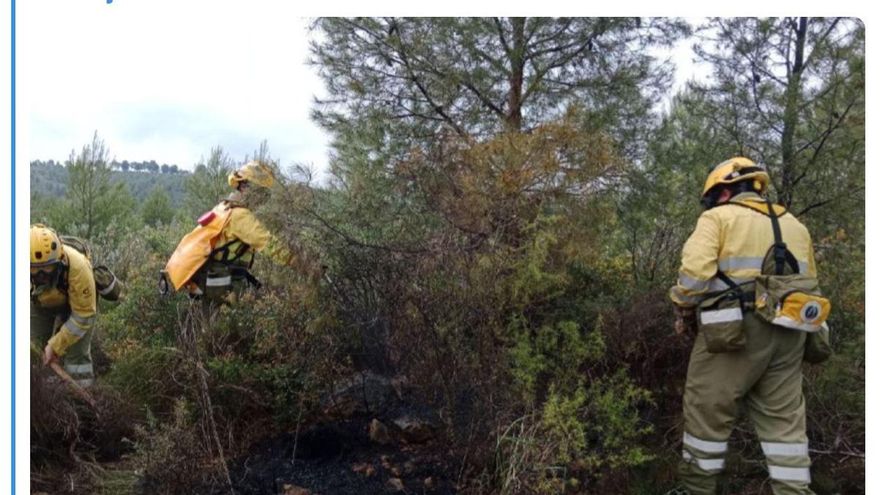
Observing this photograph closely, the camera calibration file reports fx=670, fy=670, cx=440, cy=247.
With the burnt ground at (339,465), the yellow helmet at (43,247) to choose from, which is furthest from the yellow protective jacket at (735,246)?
the yellow helmet at (43,247)

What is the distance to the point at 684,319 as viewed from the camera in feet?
12.7

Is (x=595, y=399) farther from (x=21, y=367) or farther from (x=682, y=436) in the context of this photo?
(x=21, y=367)

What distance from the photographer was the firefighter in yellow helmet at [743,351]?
3537 millimetres

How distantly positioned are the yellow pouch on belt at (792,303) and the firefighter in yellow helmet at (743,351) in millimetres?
79

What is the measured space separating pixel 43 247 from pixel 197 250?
1.04 metres

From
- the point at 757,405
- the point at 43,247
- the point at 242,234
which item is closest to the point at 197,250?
the point at 242,234

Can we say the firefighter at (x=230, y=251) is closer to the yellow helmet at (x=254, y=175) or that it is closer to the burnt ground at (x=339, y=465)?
the yellow helmet at (x=254, y=175)

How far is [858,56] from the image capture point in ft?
13.5

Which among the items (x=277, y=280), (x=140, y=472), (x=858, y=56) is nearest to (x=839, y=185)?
(x=858, y=56)

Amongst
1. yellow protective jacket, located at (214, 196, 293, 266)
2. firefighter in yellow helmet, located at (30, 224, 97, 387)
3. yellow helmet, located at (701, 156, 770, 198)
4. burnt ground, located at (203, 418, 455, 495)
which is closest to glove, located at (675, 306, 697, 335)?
yellow helmet, located at (701, 156, 770, 198)

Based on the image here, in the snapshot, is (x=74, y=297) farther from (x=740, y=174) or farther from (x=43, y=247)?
(x=740, y=174)

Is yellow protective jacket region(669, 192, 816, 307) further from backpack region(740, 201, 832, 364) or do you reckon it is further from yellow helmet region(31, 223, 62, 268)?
yellow helmet region(31, 223, 62, 268)

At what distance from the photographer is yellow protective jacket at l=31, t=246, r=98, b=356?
482 cm

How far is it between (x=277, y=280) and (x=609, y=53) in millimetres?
2945
